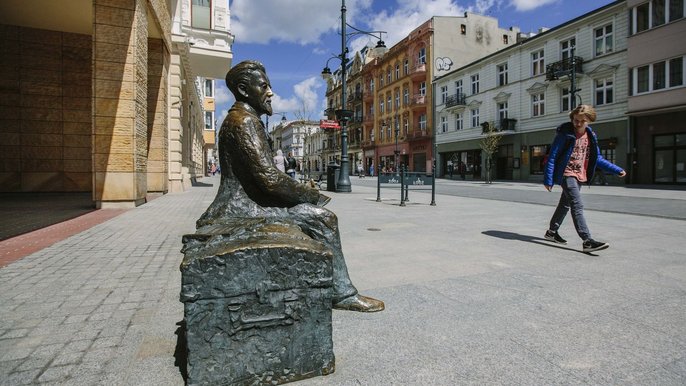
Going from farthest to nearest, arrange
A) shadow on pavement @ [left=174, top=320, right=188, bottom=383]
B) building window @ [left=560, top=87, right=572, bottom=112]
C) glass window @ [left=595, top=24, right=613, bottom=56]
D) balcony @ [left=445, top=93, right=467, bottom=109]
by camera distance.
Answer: balcony @ [left=445, top=93, right=467, bottom=109] < building window @ [left=560, top=87, right=572, bottom=112] < glass window @ [left=595, top=24, right=613, bottom=56] < shadow on pavement @ [left=174, top=320, right=188, bottom=383]

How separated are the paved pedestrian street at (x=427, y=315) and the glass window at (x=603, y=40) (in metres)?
25.2

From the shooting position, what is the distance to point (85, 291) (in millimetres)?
3303

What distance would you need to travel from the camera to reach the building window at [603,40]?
81.5 ft

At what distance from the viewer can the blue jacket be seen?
5.19 meters

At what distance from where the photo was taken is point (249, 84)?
8.71 feet

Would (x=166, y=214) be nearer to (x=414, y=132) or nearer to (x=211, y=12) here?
(x=211, y=12)

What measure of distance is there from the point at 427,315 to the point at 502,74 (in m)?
35.6

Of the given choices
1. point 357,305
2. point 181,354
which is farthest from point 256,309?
point 357,305

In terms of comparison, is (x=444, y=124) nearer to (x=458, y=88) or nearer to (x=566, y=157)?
(x=458, y=88)

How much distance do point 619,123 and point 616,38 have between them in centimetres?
539

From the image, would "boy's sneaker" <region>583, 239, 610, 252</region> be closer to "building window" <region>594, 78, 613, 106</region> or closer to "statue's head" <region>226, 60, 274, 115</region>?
"statue's head" <region>226, 60, 274, 115</region>

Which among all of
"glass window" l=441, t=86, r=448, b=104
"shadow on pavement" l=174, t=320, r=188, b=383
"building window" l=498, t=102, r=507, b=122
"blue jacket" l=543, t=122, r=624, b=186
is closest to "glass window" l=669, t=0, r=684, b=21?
"building window" l=498, t=102, r=507, b=122

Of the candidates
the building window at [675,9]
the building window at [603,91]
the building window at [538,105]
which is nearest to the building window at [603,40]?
the building window at [603,91]

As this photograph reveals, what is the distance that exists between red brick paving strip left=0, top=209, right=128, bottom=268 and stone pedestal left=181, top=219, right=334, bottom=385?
12.2 ft
